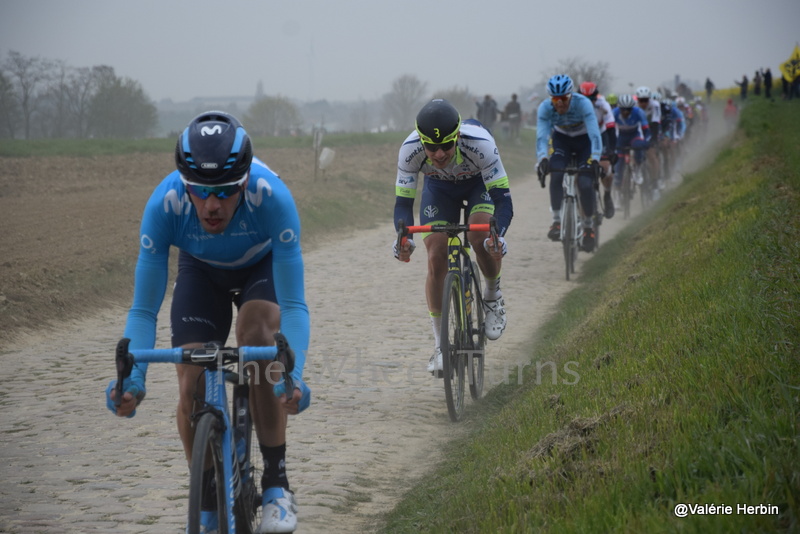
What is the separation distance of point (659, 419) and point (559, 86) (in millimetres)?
8631

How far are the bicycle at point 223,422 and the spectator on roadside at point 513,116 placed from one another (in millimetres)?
42066

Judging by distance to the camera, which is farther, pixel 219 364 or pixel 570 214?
pixel 570 214

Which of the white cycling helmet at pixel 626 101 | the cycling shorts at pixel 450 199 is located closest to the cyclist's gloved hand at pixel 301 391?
the cycling shorts at pixel 450 199

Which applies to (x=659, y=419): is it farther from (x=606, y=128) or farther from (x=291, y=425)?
(x=606, y=128)

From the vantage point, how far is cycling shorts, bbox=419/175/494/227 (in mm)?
7340

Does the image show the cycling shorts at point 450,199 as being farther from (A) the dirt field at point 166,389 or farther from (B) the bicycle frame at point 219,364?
(B) the bicycle frame at point 219,364

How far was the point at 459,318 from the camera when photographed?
23.2 ft

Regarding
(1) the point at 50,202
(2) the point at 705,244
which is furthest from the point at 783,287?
(1) the point at 50,202

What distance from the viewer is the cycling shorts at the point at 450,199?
734 centimetres

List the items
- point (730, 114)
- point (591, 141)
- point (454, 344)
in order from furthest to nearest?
point (730, 114) → point (591, 141) → point (454, 344)

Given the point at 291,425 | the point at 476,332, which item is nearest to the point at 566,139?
the point at 476,332

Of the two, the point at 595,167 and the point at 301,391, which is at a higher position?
the point at 595,167

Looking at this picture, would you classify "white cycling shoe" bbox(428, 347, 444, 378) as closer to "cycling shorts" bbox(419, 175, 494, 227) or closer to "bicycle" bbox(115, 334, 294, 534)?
"cycling shorts" bbox(419, 175, 494, 227)

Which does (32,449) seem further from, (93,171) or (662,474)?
(93,171)
